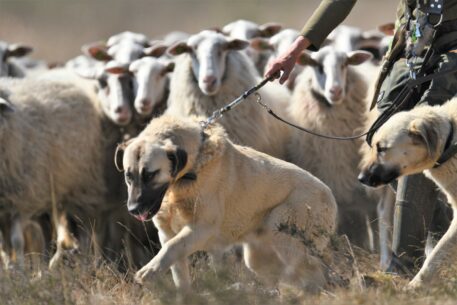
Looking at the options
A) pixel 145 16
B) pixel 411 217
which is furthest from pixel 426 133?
pixel 145 16

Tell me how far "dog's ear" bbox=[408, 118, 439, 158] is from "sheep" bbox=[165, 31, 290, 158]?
10.2 ft

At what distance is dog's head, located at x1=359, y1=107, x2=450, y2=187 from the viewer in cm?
552

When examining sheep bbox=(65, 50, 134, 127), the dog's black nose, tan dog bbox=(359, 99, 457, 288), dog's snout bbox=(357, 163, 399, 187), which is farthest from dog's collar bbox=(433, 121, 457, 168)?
sheep bbox=(65, 50, 134, 127)

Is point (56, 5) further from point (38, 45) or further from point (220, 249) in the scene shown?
point (220, 249)

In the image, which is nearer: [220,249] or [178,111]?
[220,249]

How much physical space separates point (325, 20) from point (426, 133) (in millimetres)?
854

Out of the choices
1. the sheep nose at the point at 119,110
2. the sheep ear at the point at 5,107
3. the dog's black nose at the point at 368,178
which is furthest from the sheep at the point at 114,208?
the dog's black nose at the point at 368,178

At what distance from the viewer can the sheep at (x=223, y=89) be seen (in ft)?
28.4

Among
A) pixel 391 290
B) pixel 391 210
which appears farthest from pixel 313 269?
pixel 391 210

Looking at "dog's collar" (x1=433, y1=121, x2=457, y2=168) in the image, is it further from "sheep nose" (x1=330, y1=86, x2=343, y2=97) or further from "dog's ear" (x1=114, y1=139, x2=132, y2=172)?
"sheep nose" (x1=330, y1=86, x2=343, y2=97)

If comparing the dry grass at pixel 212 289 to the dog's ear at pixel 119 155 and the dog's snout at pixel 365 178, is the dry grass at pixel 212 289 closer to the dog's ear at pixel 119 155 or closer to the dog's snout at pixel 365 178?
the dog's snout at pixel 365 178

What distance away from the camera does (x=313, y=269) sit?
584 cm

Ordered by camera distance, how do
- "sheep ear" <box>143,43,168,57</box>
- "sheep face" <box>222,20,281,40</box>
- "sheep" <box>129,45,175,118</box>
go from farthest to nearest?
1. "sheep face" <box>222,20,281,40</box>
2. "sheep ear" <box>143,43,168,57</box>
3. "sheep" <box>129,45,175,118</box>

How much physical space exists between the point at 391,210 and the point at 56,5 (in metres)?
23.2
